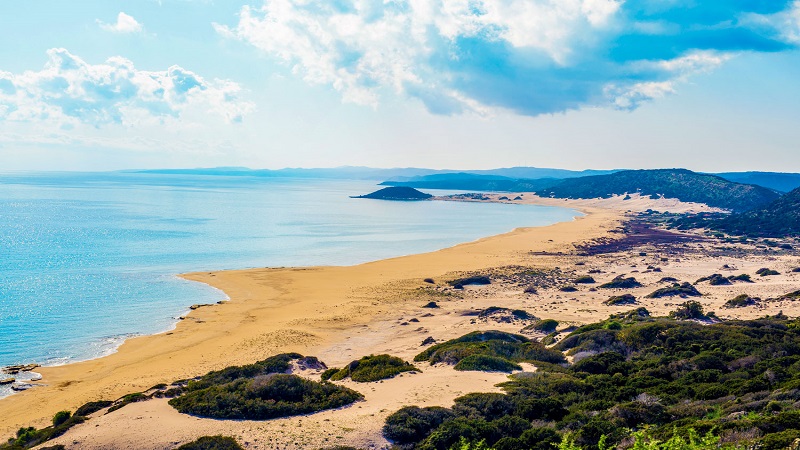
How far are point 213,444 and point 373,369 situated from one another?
8270mm

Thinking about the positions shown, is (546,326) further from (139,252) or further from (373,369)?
(139,252)

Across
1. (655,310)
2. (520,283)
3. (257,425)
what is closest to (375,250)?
(520,283)

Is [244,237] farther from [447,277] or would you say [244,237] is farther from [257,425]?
[257,425]

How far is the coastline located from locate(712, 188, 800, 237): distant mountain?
55734mm

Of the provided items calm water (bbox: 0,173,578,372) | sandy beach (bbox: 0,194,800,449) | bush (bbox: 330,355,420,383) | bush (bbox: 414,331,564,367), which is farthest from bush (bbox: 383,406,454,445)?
calm water (bbox: 0,173,578,372)

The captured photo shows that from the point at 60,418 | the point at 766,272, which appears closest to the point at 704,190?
the point at 766,272

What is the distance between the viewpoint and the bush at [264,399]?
16969 mm

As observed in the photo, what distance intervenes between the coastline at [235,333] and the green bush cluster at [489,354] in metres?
5.66

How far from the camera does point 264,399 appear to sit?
701 inches

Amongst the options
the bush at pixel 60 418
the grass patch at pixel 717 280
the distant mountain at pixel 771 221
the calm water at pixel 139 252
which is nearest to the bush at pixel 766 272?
the grass patch at pixel 717 280

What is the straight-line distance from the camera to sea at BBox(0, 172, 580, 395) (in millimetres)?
34250

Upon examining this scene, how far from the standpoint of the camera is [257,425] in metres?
16.1

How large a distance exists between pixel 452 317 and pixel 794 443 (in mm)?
26974

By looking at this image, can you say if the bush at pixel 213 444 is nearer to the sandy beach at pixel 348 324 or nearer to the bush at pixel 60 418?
the sandy beach at pixel 348 324
